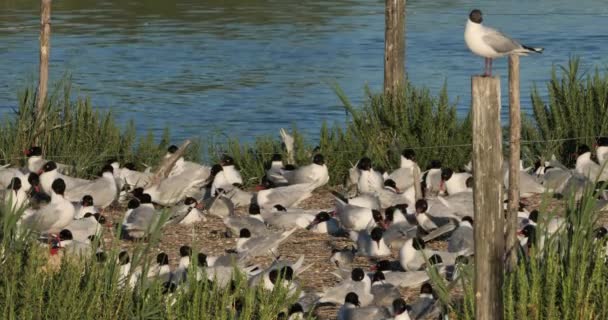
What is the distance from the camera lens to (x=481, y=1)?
3234cm

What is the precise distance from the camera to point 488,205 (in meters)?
6.36

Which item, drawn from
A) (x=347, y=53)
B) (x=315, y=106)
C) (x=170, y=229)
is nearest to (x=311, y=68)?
(x=347, y=53)

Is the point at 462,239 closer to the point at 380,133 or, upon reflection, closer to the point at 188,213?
the point at 188,213

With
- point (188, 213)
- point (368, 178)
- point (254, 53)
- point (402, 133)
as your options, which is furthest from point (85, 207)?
point (254, 53)

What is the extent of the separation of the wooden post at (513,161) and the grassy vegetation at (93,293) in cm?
144

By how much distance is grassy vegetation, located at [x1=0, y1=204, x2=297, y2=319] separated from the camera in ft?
21.3

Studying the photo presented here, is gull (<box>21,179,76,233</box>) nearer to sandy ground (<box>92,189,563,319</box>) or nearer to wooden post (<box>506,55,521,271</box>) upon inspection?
sandy ground (<box>92,189,563,319</box>)

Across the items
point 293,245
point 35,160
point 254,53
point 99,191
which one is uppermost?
point 35,160

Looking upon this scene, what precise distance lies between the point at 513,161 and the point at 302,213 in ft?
8.91

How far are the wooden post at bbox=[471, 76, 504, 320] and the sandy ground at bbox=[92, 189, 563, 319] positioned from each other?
1996 millimetres

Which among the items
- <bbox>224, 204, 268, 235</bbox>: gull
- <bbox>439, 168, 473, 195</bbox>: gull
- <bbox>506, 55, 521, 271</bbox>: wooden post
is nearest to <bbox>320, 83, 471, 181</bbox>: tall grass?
<bbox>439, 168, 473, 195</bbox>: gull

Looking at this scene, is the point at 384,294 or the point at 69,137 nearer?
the point at 384,294

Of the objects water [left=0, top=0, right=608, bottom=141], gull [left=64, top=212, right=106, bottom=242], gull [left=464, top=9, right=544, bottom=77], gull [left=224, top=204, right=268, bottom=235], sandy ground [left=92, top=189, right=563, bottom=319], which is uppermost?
gull [left=464, top=9, right=544, bottom=77]

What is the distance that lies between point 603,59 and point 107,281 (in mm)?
17838
